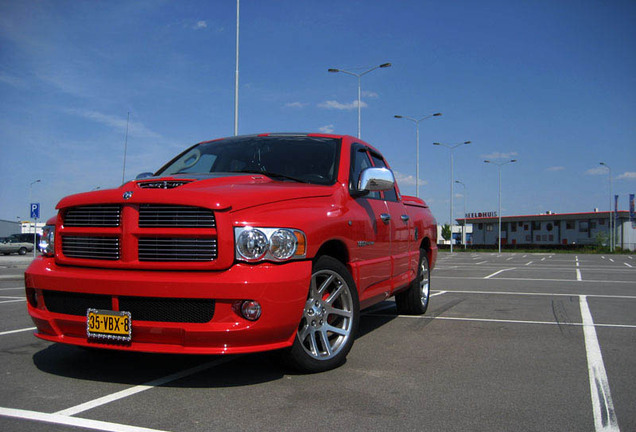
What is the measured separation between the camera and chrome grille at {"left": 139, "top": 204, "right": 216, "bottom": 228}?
12.0ft

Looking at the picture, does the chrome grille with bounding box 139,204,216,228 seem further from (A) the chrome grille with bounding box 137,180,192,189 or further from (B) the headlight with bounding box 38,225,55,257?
(B) the headlight with bounding box 38,225,55,257

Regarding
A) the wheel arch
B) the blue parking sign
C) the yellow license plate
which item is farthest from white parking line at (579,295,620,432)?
the blue parking sign

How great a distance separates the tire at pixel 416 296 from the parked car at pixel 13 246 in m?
43.7

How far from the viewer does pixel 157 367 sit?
4.35 meters

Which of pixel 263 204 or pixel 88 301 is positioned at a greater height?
pixel 263 204

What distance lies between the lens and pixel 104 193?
13.0 feet

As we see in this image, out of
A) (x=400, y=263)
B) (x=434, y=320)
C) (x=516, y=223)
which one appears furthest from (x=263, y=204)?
(x=516, y=223)

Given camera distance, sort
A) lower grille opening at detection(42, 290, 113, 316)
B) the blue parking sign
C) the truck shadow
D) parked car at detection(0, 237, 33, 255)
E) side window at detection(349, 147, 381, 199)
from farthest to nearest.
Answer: parked car at detection(0, 237, 33, 255)
the blue parking sign
side window at detection(349, 147, 381, 199)
the truck shadow
lower grille opening at detection(42, 290, 113, 316)

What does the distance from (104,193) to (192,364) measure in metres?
1.47

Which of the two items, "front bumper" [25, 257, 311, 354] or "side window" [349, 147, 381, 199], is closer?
"front bumper" [25, 257, 311, 354]

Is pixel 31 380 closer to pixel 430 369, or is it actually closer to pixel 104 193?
pixel 104 193

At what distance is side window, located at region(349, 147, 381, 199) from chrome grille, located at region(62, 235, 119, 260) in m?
2.06

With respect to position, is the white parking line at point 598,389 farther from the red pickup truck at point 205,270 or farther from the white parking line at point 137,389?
the white parking line at point 137,389

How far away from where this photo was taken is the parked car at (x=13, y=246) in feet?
143
